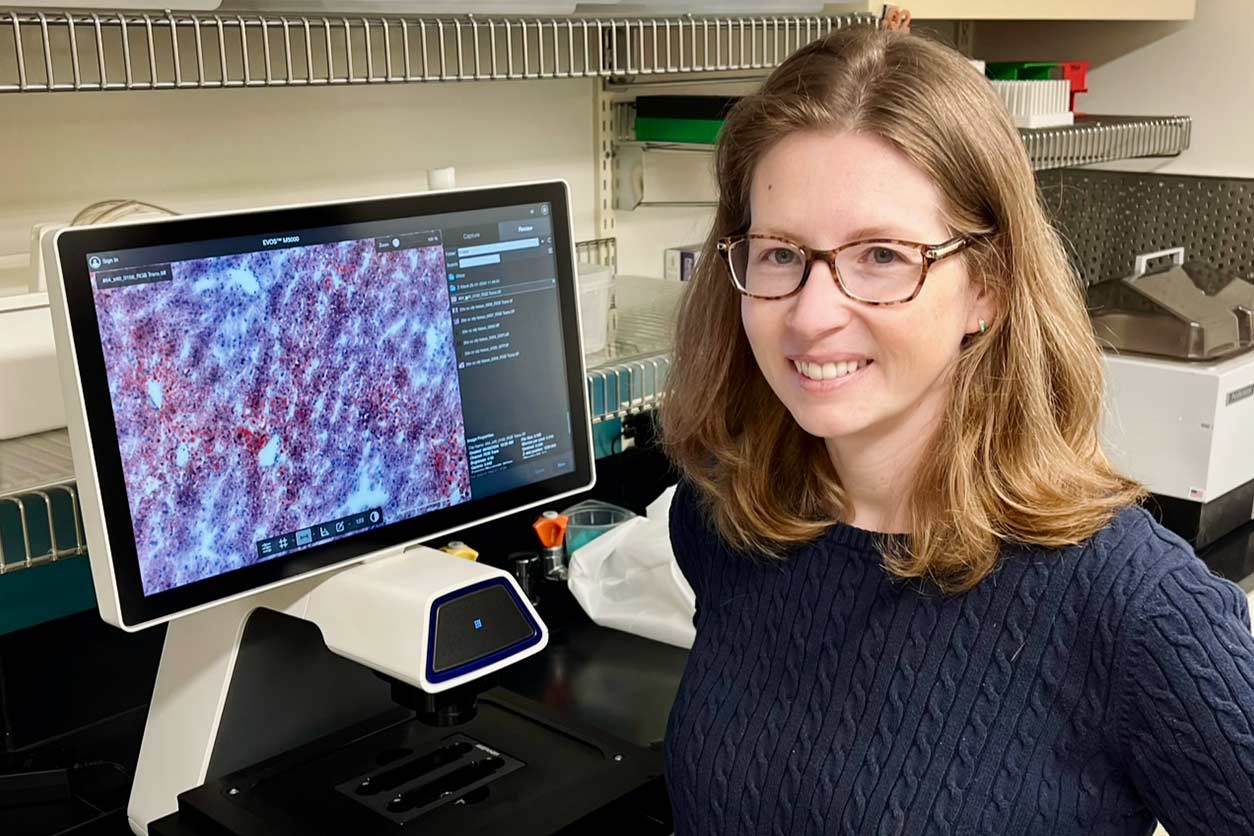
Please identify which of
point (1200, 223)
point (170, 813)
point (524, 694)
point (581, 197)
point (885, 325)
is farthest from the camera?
point (1200, 223)

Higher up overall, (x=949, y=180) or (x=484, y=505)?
(x=949, y=180)

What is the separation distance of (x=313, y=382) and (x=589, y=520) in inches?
30.3

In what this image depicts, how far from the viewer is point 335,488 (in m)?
1.06

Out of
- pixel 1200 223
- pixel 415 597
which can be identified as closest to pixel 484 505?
pixel 415 597

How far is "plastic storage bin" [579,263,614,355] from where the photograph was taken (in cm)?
156

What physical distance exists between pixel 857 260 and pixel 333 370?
419 millimetres

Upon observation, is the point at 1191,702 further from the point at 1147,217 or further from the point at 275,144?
the point at 1147,217

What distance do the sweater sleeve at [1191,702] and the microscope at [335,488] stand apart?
417 mm

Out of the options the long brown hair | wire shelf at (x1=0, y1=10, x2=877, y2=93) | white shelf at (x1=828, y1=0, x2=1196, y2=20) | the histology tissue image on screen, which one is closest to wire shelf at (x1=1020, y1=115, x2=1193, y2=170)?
white shelf at (x1=828, y1=0, x2=1196, y2=20)

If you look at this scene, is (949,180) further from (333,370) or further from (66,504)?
(66,504)

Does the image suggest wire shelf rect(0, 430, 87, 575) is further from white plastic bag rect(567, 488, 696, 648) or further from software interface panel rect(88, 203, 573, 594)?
white plastic bag rect(567, 488, 696, 648)

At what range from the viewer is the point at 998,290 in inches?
40.8

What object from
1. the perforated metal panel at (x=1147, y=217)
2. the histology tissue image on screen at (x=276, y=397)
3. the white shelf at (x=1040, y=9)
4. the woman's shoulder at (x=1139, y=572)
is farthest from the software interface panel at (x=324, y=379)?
the perforated metal panel at (x=1147, y=217)

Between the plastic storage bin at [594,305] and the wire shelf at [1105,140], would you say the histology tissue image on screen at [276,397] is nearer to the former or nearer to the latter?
the plastic storage bin at [594,305]
